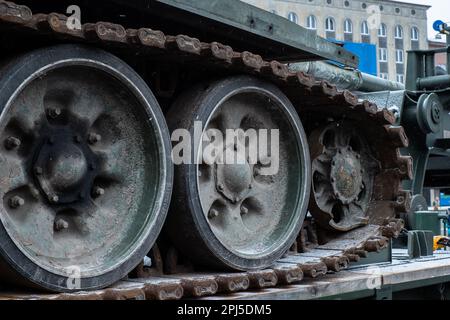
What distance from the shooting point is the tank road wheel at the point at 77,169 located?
9.93ft

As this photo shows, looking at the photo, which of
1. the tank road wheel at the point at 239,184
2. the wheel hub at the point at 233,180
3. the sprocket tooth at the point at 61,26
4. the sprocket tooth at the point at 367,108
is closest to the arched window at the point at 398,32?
the sprocket tooth at the point at 367,108

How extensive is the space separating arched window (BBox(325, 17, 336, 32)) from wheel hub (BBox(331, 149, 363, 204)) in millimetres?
36895

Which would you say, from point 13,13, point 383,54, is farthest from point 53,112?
point 383,54

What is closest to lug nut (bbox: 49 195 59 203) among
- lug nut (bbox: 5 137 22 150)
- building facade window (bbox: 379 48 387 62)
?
lug nut (bbox: 5 137 22 150)

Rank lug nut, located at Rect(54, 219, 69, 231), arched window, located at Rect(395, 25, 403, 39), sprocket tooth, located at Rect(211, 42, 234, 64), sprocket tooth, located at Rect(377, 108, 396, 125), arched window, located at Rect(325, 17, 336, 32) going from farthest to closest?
arched window, located at Rect(395, 25, 403, 39) → arched window, located at Rect(325, 17, 336, 32) → sprocket tooth, located at Rect(377, 108, 396, 125) → sprocket tooth, located at Rect(211, 42, 234, 64) → lug nut, located at Rect(54, 219, 69, 231)

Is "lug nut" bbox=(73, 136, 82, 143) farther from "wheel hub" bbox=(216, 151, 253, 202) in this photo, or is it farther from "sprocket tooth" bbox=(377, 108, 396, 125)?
"sprocket tooth" bbox=(377, 108, 396, 125)

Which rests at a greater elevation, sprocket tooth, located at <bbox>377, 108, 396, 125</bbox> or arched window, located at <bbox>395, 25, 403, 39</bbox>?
arched window, located at <bbox>395, 25, 403, 39</bbox>

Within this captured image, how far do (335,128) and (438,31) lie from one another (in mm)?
4050

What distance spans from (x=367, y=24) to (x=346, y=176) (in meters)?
35.8

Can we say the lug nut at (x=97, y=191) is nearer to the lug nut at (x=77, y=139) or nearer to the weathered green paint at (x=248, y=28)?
the lug nut at (x=77, y=139)

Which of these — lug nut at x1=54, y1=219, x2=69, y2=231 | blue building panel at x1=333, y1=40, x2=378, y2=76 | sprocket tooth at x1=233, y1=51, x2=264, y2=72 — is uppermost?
blue building panel at x1=333, y1=40, x2=378, y2=76

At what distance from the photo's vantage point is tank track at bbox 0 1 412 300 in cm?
304

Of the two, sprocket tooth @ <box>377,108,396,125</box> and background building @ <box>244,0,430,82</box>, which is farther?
background building @ <box>244,0,430,82</box>
